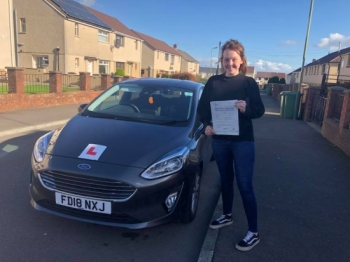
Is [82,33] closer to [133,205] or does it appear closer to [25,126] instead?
[25,126]

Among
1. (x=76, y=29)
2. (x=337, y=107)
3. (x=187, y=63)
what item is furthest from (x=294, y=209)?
(x=187, y=63)

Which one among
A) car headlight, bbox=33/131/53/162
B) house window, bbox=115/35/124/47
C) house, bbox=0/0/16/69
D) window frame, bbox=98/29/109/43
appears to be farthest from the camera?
house window, bbox=115/35/124/47

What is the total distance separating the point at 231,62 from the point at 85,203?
1819 mm

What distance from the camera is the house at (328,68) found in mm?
37562

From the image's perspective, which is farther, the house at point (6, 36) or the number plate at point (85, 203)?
the house at point (6, 36)

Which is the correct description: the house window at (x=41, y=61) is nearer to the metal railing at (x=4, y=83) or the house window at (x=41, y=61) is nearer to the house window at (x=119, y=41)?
the house window at (x=119, y=41)

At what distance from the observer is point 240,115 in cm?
290

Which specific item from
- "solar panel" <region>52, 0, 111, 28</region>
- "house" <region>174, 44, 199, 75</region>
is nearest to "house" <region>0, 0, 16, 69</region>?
"solar panel" <region>52, 0, 111, 28</region>

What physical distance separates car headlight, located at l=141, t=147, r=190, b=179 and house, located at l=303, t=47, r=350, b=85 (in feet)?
107

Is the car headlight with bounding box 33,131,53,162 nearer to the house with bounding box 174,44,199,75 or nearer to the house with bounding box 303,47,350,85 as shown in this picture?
the house with bounding box 303,47,350,85

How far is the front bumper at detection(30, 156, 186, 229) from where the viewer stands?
9.04ft

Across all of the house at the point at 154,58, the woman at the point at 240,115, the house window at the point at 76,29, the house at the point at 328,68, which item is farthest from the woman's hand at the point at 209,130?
the house at the point at 154,58

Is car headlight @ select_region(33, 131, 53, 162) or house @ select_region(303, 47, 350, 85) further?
house @ select_region(303, 47, 350, 85)

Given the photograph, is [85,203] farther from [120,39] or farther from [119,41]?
[120,39]
